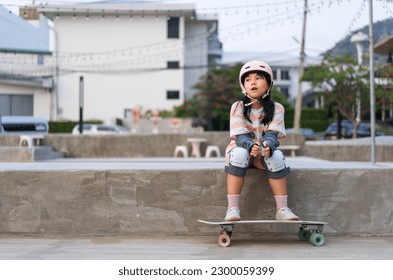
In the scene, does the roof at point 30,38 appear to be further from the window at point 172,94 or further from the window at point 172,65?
the window at point 172,94

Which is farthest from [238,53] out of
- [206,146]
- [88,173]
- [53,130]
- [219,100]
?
[88,173]

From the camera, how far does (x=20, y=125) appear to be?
1783 centimetres

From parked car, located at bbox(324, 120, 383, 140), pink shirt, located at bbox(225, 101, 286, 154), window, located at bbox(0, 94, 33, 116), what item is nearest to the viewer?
pink shirt, located at bbox(225, 101, 286, 154)

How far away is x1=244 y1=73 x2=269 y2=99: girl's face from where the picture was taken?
439 cm

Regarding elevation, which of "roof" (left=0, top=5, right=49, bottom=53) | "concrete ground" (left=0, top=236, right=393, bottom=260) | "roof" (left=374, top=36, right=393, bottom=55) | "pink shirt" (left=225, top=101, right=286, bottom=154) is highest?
"roof" (left=0, top=5, right=49, bottom=53)

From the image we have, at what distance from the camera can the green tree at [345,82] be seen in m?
26.7

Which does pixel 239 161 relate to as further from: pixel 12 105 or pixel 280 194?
pixel 12 105

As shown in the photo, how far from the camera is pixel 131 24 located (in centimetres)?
3831

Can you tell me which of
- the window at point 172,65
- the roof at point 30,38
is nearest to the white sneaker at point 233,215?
the roof at point 30,38

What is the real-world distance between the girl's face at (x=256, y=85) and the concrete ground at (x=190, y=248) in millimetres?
1106

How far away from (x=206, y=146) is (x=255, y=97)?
35.8ft

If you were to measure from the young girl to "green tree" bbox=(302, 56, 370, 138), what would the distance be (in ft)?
74.3

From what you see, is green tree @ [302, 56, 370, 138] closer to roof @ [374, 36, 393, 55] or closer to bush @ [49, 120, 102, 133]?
roof @ [374, 36, 393, 55]

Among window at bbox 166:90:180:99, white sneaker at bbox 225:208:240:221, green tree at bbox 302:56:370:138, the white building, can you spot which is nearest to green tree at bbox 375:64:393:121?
green tree at bbox 302:56:370:138
